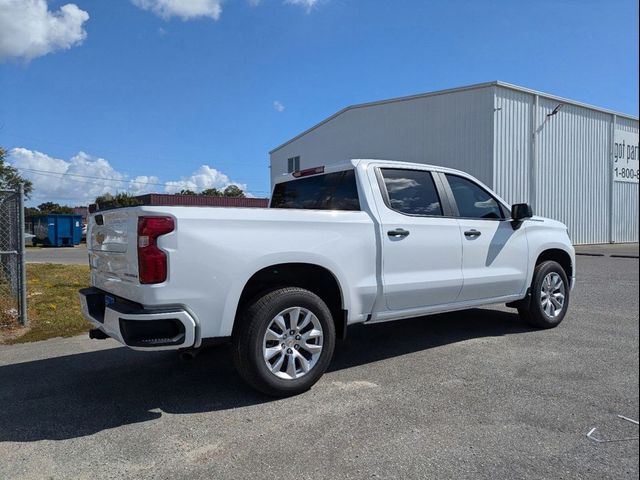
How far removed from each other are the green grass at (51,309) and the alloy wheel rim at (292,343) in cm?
376

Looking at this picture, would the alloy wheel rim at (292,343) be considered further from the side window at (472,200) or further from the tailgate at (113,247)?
the side window at (472,200)

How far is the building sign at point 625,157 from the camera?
26469mm

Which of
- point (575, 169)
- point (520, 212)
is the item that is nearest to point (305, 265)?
point (520, 212)

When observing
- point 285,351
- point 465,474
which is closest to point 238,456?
point 285,351

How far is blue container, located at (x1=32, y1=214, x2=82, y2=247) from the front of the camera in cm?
3247

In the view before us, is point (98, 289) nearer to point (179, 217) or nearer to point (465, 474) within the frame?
point (179, 217)

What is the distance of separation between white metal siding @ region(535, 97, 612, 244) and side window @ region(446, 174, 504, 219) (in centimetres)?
1889

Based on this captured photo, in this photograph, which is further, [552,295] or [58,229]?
[58,229]

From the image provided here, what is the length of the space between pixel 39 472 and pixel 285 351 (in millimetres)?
1782

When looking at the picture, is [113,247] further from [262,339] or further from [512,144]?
[512,144]

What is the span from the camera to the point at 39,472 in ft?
9.46

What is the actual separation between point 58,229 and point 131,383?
106 feet

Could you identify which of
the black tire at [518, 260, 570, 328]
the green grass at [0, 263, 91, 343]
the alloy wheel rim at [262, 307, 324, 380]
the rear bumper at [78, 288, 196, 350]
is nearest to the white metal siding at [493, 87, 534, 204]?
the black tire at [518, 260, 570, 328]

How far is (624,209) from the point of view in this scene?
88.4ft
